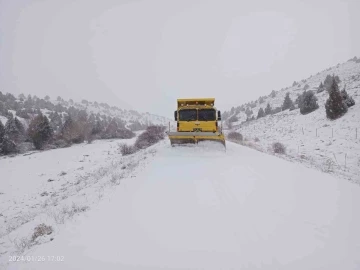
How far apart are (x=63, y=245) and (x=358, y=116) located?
2721cm

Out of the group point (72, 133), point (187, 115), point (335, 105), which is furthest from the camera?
point (72, 133)

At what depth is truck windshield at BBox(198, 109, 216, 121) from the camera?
1377 cm

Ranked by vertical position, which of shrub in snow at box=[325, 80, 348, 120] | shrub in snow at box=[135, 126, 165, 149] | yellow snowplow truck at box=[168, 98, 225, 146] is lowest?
shrub in snow at box=[135, 126, 165, 149]

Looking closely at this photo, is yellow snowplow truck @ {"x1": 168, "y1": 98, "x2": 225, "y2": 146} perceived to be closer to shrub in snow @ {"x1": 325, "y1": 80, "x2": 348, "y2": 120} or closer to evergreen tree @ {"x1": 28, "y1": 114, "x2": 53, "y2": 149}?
shrub in snow @ {"x1": 325, "y1": 80, "x2": 348, "y2": 120}

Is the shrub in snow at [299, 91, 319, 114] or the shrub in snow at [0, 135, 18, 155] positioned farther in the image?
the shrub in snow at [0, 135, 18, 155]

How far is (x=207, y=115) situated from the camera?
13.9 metres

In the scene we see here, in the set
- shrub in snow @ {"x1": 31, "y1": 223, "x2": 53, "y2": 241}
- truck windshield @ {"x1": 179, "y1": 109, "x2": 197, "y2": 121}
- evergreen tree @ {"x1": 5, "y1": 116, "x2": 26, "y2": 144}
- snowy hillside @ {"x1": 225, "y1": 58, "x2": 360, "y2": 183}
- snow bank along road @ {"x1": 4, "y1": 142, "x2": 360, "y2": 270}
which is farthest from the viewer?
evergreen tree @ {"x1": 5, "y1": 116, "x2": 26, "y2": 144}

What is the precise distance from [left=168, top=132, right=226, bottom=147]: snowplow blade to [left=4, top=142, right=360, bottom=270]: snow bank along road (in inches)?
206

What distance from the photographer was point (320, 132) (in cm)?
2312

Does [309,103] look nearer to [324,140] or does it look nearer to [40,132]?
[324,140]

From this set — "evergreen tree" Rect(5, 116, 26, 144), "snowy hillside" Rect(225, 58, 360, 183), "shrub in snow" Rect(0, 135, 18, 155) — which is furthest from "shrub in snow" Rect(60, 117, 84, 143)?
"snowy hillside" Rect(225, 58, 360, 183)

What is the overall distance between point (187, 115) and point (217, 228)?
33.4 ft

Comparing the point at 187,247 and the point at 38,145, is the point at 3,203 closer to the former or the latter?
the point at 187,247

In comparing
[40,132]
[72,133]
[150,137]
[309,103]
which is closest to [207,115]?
[150,137]
